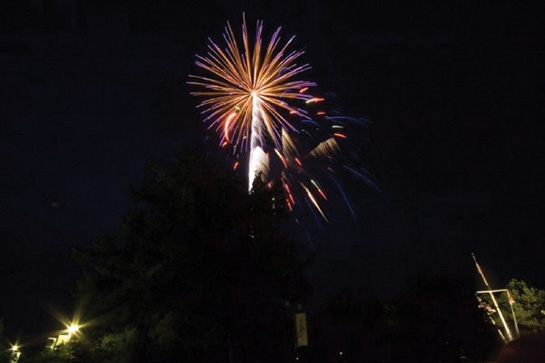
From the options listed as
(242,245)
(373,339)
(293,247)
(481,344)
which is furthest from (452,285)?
(242,245)

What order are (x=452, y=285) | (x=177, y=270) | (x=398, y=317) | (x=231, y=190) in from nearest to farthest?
(x=177, y=270), (x=231, y=190), (x=398, y=317), (x=452, y=285)

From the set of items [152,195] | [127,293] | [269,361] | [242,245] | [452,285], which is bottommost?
[269,361]

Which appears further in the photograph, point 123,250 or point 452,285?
point 452,285

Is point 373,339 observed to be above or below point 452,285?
below

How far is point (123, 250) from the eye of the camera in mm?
15812

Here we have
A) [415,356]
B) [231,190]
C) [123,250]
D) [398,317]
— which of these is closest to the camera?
[123,250]

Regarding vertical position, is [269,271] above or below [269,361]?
above

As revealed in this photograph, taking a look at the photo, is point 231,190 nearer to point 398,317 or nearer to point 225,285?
point 225,285

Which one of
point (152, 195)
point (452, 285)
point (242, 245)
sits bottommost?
point (242, 245)

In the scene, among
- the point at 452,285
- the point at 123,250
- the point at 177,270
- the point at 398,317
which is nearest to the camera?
the point at 177,270

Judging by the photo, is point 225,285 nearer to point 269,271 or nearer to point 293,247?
point 269,271

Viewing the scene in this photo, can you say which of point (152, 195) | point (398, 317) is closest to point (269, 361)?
point (152, 195)

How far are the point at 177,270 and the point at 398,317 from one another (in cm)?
2686

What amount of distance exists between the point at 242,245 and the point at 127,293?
13.0 ft
